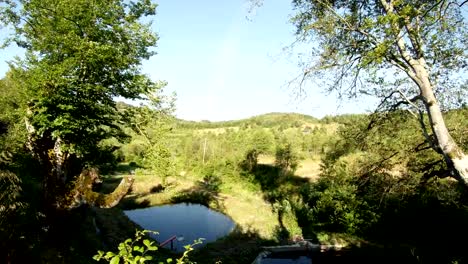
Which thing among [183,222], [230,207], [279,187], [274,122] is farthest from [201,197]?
[274,122]

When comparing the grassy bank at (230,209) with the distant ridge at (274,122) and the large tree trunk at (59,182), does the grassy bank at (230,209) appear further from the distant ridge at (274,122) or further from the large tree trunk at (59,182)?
the distant ridge at (274,122)

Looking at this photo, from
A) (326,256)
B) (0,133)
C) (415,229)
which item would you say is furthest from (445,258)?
(0,133)

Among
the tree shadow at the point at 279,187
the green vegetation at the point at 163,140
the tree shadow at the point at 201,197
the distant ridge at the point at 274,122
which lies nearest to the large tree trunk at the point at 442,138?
the green vegetation at the point at 163,140

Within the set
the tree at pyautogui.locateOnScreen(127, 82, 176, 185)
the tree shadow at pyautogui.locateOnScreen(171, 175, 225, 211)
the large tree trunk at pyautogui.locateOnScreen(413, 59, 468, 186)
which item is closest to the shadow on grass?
the tree at pyautogui.locateOnScreen(127, 82, 176, 185)

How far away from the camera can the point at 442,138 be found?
6250 millimetres

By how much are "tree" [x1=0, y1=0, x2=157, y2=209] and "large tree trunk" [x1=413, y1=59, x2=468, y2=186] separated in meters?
9.22

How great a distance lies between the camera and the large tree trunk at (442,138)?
5.99 m

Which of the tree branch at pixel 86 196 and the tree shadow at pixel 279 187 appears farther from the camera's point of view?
the tree shadow at pixel 279 187

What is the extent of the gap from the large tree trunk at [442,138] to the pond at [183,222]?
2113cm

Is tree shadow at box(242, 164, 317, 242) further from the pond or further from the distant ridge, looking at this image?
the distant ridge

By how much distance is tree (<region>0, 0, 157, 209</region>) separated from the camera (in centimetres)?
1120

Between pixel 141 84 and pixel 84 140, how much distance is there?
3.06m

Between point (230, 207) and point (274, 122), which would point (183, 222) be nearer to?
point (230, 207)

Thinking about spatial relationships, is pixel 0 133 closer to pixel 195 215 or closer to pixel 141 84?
pixel 141 84
